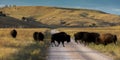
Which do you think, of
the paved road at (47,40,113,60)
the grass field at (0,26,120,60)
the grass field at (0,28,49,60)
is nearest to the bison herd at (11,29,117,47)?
the grass field at (0,26,120,60)

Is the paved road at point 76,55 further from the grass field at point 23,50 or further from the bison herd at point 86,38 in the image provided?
the bison herd at point 86,38

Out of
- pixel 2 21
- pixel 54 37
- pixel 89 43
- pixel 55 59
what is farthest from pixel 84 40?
pixel 2 21

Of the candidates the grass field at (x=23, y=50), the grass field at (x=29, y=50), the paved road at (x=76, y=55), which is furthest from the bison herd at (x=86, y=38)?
the paved road at (x=76, y=55)

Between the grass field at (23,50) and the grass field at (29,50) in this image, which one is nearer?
the grass field at (23,50)

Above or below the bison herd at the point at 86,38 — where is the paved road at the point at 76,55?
above

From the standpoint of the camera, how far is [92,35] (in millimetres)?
41625

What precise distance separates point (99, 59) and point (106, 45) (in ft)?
46.2

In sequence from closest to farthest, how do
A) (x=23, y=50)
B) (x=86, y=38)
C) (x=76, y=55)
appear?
1. (x=76, y=55)
2. (x=23, y=50)
3. (x=86, y=38)

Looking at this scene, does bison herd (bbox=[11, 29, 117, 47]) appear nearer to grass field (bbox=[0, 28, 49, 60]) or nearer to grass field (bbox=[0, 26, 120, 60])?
grass field (bbox=[0, 26, 120, 60])

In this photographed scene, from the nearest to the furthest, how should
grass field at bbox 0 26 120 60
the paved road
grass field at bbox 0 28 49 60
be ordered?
grass field at bbox 0 28 49 60 < grass field at bbox 0 26 120 60 < the paved road

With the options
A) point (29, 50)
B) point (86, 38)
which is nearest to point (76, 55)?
point (29, 50)

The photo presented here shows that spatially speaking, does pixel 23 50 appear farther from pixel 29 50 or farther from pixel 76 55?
pixel 76 55

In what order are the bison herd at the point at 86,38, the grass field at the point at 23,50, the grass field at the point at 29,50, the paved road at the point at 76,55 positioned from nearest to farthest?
the grass field at the point at 23,50, the grass field at the point at 29,50, the paved road at the point at 76,55, the bison herd at the point at 86,38

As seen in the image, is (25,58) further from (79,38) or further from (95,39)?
(79,38)
